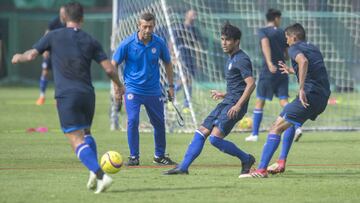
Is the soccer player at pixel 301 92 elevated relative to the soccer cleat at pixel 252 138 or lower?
elevated

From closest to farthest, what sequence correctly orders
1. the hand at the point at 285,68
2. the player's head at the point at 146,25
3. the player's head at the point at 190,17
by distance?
1. the hand at the point at 285,68
2. the player's head at the point at 146,25
3. the player's head at the point at 190,17

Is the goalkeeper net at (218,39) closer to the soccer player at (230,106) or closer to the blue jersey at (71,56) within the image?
the soccer player at (230,106)

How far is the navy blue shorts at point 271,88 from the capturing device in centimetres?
1755

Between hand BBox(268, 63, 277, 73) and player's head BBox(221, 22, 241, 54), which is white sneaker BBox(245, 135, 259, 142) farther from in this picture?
player's head BBox(221, 22, 241, 54)

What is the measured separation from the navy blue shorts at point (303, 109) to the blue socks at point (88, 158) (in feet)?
9.49

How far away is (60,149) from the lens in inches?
615

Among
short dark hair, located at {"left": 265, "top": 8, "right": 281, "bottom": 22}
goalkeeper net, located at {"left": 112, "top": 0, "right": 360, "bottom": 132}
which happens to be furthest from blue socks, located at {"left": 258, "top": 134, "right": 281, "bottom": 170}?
goalkeeper net, located at {"left": 112, "top": 0, "right": 360, "bottom": 132}

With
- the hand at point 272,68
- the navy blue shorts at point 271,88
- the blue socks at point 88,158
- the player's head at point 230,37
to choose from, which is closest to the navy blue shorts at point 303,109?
the player's head at point 230,37

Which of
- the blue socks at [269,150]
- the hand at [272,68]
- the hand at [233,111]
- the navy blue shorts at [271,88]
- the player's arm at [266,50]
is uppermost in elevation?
the hand at [233,111]

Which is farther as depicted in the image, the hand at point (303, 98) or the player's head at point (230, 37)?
the hand at point (303, 98)

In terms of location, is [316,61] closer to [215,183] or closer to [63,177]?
[215,183]

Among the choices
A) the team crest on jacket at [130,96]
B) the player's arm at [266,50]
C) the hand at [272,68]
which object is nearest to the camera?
the team crest on jacket at [130,96]

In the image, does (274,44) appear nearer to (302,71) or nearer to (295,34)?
(295,34)

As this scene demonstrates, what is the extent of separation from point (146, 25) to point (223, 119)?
214 centimetres
